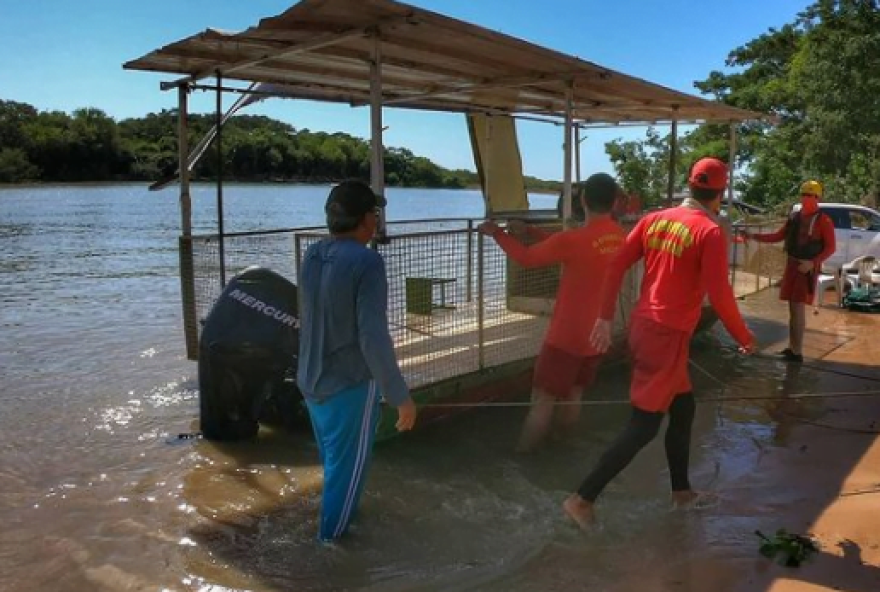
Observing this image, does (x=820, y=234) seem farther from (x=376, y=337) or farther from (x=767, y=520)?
(x=376, y=337)

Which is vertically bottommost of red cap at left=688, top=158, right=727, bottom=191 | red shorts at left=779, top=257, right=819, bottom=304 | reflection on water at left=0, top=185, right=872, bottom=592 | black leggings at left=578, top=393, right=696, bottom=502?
reflection on water at left=0, top=185, right=872, bottom=592

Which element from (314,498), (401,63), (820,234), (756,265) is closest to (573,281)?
(314,498)

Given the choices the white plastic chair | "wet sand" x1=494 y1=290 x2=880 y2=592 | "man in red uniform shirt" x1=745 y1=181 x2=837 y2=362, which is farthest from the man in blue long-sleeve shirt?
the white plastic chair

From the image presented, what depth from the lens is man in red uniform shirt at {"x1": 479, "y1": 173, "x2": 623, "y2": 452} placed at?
489 cm

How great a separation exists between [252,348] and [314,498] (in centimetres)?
118

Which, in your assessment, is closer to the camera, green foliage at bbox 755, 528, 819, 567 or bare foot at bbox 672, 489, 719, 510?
green foliage at bbox 755, 528, 819, 567

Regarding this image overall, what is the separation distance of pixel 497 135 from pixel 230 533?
23.0 ft

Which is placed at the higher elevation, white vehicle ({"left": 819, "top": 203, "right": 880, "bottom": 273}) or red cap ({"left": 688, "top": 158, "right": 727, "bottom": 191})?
red cap ({"left": 688, "top": 158, "right": 727, "bottom": 191})

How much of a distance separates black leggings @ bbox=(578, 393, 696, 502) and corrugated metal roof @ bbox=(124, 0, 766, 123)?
2.57m

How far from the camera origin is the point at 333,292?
3656 mm

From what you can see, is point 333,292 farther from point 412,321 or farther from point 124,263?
point 124,263

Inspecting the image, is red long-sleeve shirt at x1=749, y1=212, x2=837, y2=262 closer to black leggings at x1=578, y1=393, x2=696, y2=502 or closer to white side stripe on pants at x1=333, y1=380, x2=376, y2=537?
black leggings at x1=578, y1=393, x2=696, y2=502

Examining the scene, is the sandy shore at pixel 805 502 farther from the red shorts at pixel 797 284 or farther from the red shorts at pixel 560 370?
the red shorts at pixel 560 370

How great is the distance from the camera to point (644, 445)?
4.18m
